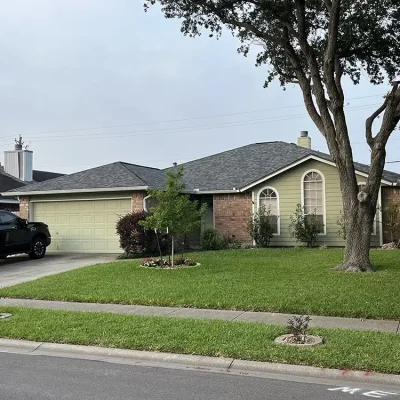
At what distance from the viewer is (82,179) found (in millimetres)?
21141

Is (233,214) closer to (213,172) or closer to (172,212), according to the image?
(213,172)

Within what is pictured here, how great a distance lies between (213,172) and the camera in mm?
23406

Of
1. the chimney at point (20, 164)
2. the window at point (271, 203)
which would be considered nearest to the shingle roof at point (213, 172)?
the window at point (271, 203)

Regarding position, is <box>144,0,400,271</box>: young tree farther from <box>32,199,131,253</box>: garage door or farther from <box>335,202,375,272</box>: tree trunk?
<box>32,199,131,253</box>: garage door

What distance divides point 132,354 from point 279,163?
56.4 ft

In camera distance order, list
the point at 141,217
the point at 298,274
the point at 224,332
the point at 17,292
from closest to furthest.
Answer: the point at 224,332 < the point at 17,292 < the point at 298,274 < the point at 141,217

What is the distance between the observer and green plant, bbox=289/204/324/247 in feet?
62.1

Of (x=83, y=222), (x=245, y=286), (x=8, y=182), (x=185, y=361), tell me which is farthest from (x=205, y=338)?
(x=8, y=182)

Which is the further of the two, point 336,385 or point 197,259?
point 197,259

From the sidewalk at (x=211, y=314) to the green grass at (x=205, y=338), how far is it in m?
0.47

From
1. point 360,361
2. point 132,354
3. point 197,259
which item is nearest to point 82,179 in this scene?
point 197,259

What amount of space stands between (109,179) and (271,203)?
6558mm

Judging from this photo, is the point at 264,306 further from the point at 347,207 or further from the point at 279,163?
the point at 279,163

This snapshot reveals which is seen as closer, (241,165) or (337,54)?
(337,54)
